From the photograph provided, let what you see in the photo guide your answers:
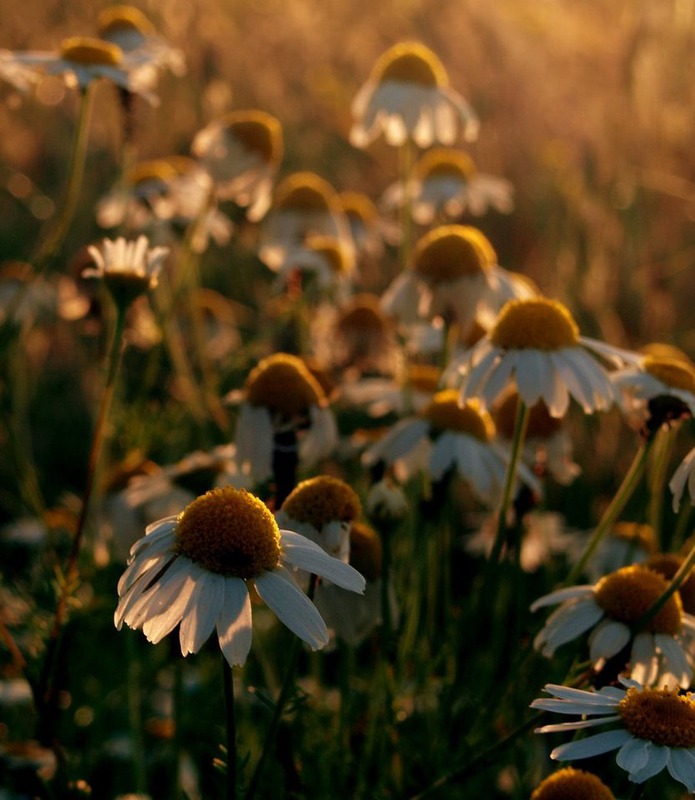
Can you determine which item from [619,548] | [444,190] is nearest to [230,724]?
[619,548]

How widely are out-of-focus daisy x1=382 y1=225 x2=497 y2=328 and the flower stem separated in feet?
3.16

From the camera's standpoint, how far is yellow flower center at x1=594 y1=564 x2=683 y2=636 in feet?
4.34

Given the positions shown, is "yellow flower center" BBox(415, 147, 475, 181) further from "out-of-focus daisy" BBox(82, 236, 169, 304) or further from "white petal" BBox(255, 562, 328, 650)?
"white petal" BBox(255, 562, 328, 650)

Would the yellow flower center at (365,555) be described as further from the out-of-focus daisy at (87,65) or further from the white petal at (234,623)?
the out-of-focus daisy at (87,65)

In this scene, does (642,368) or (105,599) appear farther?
(105,599)

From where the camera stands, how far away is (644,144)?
3838 millimetres

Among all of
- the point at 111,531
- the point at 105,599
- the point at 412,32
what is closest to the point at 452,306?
the point at 111,531

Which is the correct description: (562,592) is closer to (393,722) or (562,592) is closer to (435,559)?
(393,722)

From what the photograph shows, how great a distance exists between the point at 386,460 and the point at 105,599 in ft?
2.17

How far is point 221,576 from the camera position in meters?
1.01

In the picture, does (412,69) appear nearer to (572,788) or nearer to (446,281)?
(446,281)

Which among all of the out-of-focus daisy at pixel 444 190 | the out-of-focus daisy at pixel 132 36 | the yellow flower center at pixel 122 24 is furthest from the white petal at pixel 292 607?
the out-of-focus daisy at pixel 444 190

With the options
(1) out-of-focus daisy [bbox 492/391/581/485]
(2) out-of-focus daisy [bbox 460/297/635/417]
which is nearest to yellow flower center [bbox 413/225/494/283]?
(1) out-of-focus daisy [bbox 492/391/581/485]

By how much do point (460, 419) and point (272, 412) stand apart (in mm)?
297
